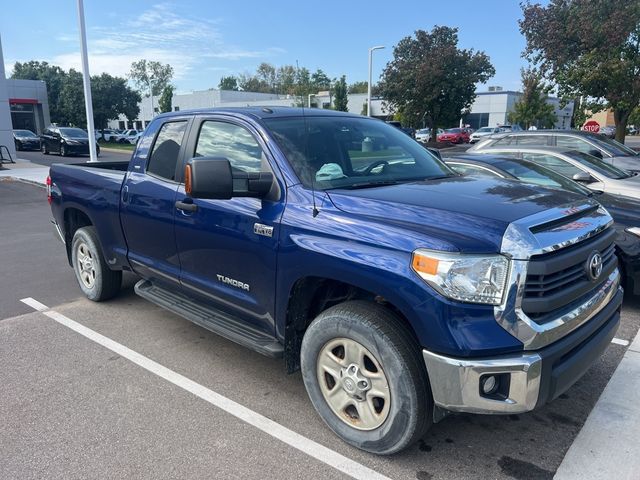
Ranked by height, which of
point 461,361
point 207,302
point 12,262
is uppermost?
point 461,361

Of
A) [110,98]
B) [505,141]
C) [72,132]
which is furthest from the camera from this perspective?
[110,98]

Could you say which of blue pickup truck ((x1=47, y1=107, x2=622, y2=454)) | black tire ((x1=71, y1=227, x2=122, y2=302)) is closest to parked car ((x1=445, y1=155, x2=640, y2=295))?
blue pickup truck ((x1=47, y1=107, x2=622, y2=454))

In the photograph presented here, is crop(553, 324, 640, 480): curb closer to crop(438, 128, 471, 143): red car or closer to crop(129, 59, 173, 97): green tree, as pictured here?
crop(438, 128, 471, 143): red car

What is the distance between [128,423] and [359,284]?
175 cm

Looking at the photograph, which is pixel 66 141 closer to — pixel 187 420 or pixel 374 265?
pixel 187 420

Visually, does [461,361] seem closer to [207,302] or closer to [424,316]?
[424,316]

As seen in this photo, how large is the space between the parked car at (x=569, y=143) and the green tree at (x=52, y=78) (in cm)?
4742

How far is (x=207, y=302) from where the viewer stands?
3.88 m

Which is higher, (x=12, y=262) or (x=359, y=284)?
(x=359, y=284)

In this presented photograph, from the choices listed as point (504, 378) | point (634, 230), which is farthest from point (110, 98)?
point (504, 378)

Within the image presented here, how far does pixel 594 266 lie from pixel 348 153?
1754 mm

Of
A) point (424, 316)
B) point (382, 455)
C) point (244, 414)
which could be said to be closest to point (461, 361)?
point (424, 316)

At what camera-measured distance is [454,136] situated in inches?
1618

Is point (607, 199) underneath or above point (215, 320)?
above
